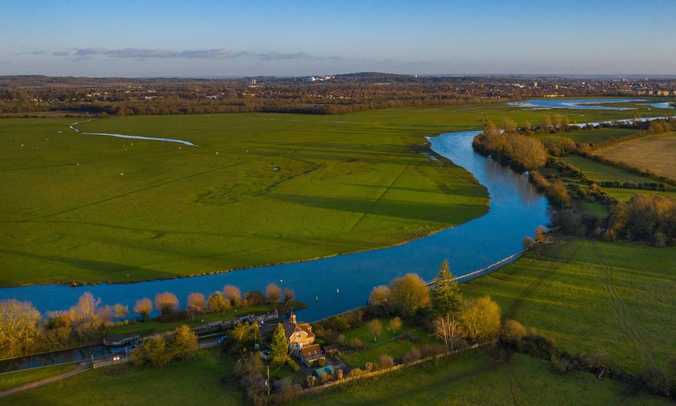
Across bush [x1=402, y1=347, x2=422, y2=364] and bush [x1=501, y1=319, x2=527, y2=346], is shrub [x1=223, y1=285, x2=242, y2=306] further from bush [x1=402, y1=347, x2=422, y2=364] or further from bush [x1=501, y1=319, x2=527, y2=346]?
bush [x1=501, y1=319, x2=527, y2=346]

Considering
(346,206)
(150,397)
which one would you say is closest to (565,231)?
(346,206)

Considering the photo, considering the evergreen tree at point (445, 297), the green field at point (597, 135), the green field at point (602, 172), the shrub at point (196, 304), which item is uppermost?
the green field at point (597, 135)

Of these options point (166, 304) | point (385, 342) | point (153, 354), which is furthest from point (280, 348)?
point (166, 304)

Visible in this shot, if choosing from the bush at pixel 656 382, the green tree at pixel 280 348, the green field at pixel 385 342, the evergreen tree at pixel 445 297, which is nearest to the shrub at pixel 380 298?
the green field at pixel 385 342

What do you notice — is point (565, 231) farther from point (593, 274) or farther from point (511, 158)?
point (511, 158)

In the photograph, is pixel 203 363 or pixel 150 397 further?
pixel 203 363

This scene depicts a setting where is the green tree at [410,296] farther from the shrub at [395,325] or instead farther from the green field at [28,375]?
the green field at [28,375]

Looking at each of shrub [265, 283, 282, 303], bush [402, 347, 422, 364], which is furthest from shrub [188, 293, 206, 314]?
bush [402, 347, 422, 364]
